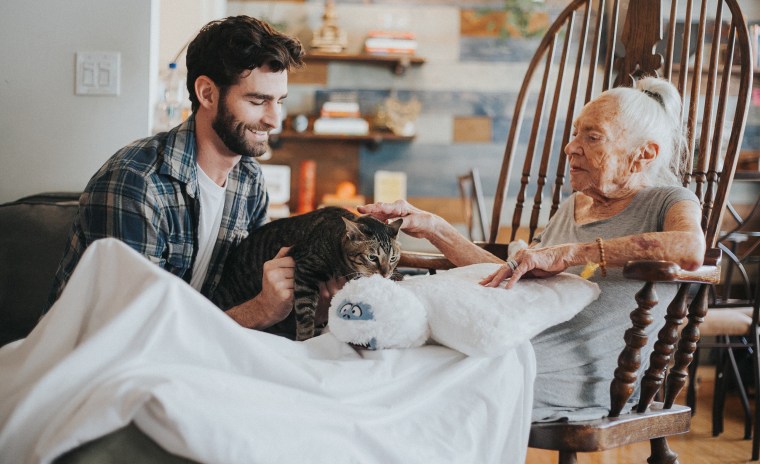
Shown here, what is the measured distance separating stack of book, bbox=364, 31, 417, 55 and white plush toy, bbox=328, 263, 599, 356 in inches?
153

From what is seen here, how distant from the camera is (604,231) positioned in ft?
5.78

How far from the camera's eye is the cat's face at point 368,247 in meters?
1.72

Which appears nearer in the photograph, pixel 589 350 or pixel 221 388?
pixel 221 388

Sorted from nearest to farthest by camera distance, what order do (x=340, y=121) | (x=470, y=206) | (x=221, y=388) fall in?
(x=221, y=388)
(x=470, y=206)
(x=340, y=121)

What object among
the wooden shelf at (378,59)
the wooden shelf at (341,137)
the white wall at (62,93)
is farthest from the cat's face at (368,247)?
the wooden shelf at (378,59)

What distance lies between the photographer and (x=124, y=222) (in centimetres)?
164

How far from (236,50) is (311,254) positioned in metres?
0.54

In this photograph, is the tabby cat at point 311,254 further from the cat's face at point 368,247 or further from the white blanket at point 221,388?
the white blanket at point 221,388

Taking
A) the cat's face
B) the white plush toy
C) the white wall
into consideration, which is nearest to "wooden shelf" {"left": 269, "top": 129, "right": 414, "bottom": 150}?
the white wall

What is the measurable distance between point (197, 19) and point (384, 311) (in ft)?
9.32

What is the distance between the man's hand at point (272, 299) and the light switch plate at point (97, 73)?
912 millimetres

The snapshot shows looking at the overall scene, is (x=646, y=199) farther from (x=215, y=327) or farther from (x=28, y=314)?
(x=28, y=314)

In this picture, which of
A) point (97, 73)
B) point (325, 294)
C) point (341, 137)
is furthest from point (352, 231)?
point (341, 137)

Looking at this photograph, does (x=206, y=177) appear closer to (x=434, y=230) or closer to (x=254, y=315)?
(x=254, y=315)
